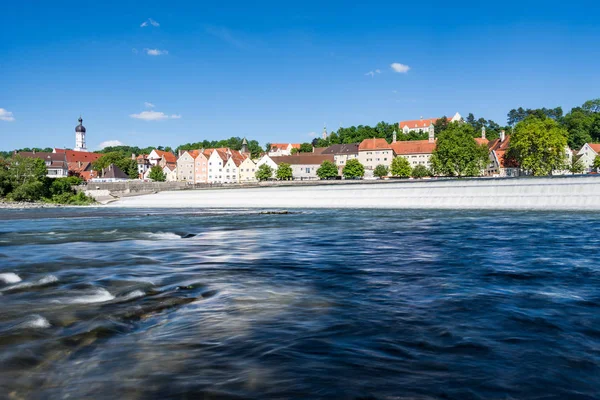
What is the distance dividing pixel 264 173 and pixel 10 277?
108129 mm

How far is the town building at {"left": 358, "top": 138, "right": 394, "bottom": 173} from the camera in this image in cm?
13325

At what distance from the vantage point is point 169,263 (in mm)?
11320

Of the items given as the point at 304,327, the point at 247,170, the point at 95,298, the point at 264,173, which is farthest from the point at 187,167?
the point at 304,327

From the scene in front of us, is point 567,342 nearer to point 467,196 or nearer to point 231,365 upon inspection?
point 231,365

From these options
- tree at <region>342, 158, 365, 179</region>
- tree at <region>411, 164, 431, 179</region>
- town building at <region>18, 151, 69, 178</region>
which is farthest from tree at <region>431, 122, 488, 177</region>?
town building at <region>18, 151, 69, 178</region>

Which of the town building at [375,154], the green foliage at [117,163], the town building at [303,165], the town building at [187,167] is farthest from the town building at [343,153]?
the green foliage at [117,163]

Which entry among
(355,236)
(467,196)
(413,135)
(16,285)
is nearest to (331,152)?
(413,135)

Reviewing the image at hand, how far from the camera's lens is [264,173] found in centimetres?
11731

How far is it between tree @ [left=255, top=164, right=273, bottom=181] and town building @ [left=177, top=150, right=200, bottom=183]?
926 inches

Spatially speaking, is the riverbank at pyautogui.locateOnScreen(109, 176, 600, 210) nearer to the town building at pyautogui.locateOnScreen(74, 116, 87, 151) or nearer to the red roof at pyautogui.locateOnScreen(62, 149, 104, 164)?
the red roof at pyautogui.locateOnScreen(62, 149, 104, 164)

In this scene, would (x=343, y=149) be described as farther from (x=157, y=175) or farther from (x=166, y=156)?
(x=166, y=156)

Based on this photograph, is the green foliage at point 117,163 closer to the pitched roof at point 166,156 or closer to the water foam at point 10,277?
the pitched roof at point 166,156

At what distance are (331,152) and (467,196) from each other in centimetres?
10707

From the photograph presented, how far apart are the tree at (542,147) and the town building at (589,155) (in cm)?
3934
